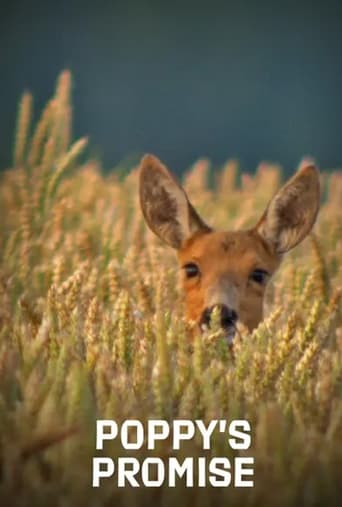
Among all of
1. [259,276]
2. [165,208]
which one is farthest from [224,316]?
[165,208]

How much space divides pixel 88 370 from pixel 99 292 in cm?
207

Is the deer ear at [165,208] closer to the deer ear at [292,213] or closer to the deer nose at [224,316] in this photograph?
the deer ear at [292,213]

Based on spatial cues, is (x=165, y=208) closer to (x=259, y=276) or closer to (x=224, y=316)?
(x=259, y=276)

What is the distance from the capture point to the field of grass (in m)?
3.36

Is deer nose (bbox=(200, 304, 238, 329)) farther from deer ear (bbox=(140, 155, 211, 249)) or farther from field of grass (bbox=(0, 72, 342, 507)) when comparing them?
deer ear (bbox=(140, 155, 211, 249))

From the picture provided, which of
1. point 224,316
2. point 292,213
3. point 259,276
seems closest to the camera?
point 224,316

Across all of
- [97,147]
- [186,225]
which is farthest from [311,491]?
[97,147]

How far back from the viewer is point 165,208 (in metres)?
6.21

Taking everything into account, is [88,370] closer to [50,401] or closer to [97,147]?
[50,401]

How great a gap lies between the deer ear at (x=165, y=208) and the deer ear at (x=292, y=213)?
11.7 inches

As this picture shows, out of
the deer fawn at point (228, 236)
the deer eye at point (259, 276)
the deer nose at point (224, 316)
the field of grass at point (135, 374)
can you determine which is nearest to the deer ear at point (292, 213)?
the deer fawn at point (228, 236)

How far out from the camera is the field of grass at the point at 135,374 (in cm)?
A: 336

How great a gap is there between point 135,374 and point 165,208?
2.04 metres

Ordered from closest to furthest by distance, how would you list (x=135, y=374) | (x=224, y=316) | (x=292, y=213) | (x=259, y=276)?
(x=135, y=374), (x=224, y=316), (x=259, y=276), (x=292, y=213)
